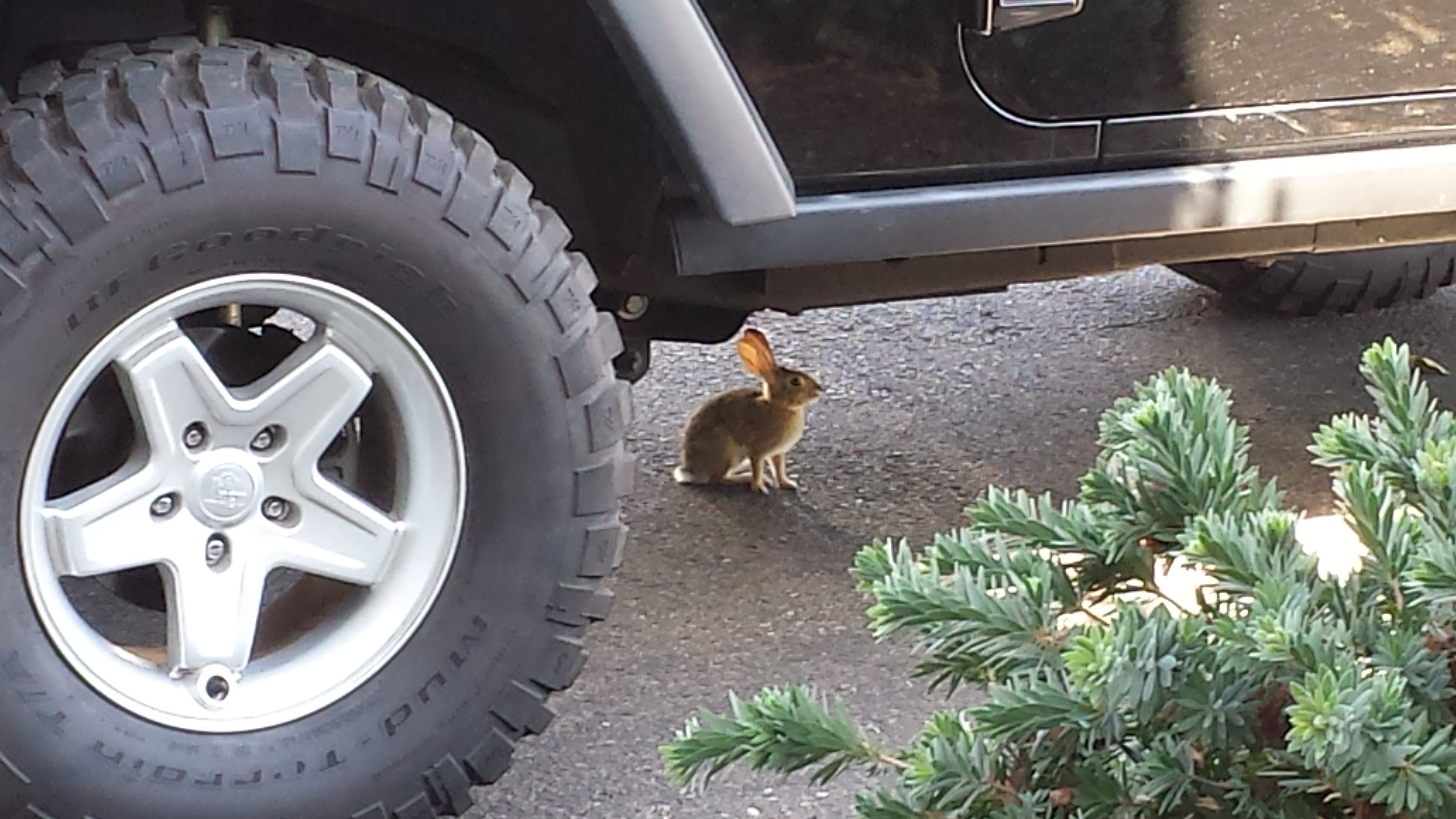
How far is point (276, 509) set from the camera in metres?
2.45

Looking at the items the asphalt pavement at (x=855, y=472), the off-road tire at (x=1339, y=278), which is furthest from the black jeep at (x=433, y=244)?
the off-road tire at (x=1339, y=278)

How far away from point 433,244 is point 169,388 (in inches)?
15.5

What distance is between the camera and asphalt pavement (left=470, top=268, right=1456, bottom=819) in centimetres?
289

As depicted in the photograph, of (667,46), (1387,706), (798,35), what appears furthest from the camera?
(798,35)

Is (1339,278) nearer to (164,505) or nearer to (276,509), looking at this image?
(276,509)

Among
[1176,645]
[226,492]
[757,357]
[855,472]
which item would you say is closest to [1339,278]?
[855,472]

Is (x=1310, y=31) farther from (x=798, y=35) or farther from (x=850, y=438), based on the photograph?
(x=850, y=438)

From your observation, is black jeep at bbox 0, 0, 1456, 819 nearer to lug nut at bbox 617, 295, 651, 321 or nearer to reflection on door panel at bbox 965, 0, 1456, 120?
reflection on door panel at bbox 965, 0, 1456, 120

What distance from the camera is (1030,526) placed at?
5.13 ft

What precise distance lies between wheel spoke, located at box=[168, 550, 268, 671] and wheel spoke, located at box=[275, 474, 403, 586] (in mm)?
69

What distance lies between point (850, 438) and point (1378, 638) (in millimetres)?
2991

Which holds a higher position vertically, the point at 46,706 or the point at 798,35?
the point at 798,35

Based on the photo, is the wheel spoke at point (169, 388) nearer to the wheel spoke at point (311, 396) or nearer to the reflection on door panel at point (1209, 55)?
the wheel spoke at point (311, 396)

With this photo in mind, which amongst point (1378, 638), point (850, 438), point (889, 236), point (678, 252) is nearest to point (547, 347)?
point (678, 252)
